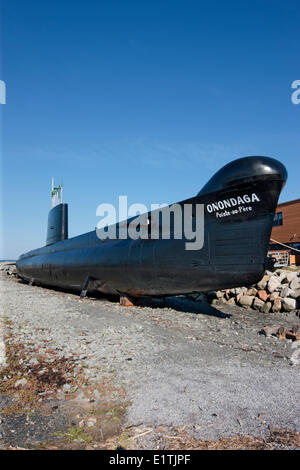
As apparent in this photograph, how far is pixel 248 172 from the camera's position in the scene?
8859 mm

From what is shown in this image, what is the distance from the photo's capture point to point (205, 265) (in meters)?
9.45

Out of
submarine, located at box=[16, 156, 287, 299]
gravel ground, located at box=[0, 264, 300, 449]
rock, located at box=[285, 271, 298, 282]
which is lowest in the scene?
gravel ground, located at box=[0, 264, 300, 449]

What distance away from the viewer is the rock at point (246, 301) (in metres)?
12.3

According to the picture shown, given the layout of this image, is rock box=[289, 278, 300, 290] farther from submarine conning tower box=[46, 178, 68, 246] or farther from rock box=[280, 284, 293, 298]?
submarine conning tower box=[46, 178, 68, 246]

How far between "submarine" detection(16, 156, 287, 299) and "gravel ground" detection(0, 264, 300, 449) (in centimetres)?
128

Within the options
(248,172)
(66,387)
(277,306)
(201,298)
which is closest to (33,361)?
(66,387)

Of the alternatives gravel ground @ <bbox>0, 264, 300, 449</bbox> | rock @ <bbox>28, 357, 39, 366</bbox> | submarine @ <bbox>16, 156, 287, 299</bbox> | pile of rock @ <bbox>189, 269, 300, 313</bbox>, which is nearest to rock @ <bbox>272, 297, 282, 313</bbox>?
pile of rock @ <bbox>189, 269, 300, 313</bbox>

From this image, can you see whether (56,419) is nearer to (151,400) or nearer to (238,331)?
(151,400)

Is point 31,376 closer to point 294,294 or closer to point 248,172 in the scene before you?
point 248,172

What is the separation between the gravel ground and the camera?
11.1 feet

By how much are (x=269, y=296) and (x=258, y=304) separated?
56cm

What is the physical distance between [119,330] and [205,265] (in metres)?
3.57

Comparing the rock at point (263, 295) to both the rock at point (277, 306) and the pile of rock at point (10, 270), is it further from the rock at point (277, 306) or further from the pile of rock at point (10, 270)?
the pile of rock at point (10, 270)

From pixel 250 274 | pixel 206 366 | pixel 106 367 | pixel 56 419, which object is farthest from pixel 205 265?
pixel 56 419
